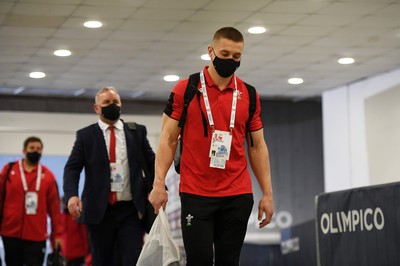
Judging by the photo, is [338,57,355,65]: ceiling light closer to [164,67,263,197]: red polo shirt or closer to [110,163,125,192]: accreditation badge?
[110,163,125,192]: accreditation badge

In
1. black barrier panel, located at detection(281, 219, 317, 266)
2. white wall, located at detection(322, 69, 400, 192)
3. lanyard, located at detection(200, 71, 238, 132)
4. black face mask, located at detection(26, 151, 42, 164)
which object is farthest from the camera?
white wall, located at detection(322, 69, 400, 192)

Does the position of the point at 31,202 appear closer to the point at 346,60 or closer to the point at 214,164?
the point at 214,164

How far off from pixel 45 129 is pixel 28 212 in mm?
9881

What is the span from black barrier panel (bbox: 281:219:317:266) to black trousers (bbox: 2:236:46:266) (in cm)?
384

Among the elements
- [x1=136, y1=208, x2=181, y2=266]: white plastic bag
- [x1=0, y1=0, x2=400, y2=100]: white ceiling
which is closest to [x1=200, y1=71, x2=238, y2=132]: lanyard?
[x1=136, y1=208, x2=181, y2=266]: white plastic bag

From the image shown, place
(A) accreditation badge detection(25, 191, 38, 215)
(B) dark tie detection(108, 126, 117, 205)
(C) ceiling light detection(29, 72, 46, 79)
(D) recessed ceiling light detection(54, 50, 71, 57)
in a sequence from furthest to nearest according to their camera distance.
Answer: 1. (C) ceiling light detection(29, 72, 46, 79)
2. (D) recessed ceiling light detection(54, 50, 71, 57)
3. (A) accreditation badge detection(25, 191, 38, 215)
4. (B) dark tie detection(108, 126, 117, 205)

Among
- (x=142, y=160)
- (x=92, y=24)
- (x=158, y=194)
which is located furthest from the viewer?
(x=92, y=24)

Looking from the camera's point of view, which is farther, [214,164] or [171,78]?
[171,78]

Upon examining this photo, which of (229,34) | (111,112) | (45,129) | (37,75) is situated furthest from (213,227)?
(45,129)

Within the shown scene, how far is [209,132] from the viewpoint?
16.0 ft

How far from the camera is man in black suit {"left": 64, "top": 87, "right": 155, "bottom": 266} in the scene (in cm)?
639

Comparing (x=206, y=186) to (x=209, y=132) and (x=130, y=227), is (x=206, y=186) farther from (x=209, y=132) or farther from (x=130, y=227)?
(x=130, y=227)

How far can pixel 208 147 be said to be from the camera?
15.9ft

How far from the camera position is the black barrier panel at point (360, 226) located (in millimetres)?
6668
